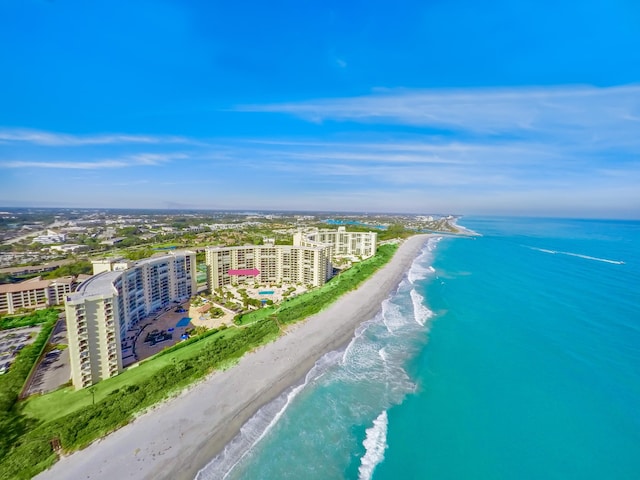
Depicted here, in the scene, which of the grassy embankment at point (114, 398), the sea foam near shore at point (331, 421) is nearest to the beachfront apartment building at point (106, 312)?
the grassy embankment at point (114, 398)

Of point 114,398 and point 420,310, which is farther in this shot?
point 420,310

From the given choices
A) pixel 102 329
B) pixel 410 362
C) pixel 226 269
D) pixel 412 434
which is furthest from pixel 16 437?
pixel 226 269

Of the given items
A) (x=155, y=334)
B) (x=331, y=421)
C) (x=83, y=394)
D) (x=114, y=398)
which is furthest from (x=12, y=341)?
(x=331, y=421)

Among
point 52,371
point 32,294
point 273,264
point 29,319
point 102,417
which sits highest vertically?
point 273,264

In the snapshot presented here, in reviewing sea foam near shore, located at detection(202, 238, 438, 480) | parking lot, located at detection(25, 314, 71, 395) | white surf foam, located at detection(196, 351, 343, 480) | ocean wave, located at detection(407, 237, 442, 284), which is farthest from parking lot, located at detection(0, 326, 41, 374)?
ocean wave, located at detection(407, 237, 442, 284)

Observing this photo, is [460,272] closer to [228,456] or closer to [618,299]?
[618,299]

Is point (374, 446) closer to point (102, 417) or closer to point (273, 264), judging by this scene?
point (102, 417)

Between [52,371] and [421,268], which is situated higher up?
[421,268]

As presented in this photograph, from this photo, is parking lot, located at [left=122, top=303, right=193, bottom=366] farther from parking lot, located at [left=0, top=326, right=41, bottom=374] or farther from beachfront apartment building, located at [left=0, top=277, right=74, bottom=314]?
beachfront apartment building, located at [left=0, top=277, right=74, bottom=314]
